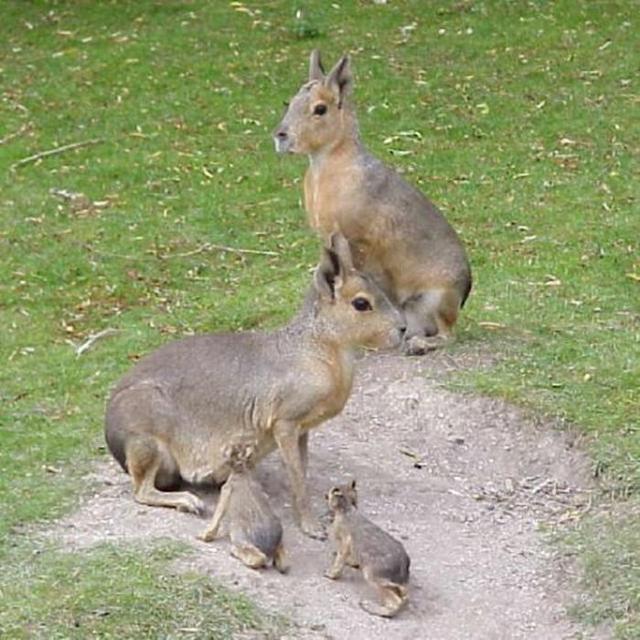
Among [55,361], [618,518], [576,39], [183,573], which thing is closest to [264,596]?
[183,573]

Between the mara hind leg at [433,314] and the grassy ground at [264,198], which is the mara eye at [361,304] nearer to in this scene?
the grassy ground at [264,198]

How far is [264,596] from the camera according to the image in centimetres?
554

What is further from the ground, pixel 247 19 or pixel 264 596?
pixel 264 596

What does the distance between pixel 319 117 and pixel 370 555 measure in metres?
3.00

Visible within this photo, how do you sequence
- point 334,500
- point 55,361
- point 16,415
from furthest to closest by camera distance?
1. point 55,361
2. point 16,415
3. point 334,500

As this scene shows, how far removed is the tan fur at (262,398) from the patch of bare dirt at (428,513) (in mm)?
165

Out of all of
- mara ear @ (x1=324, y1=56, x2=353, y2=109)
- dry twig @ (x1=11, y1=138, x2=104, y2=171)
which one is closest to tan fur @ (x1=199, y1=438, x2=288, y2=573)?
mara ear @ (x1=324, y1=56, x2=353, y2=109)

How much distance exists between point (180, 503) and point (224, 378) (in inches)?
19.7

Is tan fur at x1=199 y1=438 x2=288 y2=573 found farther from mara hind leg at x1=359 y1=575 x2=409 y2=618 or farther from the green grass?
mara hind leg at x1=359 y1=575 x2=409 y2=618

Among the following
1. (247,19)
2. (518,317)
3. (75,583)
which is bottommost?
(247,19)

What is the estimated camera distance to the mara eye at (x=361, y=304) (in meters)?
6.28

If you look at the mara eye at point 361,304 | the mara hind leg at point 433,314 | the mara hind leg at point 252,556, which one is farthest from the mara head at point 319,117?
the mara hind leg at point 252,556

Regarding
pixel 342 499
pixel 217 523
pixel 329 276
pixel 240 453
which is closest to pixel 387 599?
pixel 342 499

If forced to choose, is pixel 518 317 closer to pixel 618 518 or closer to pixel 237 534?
pixel 618 518
